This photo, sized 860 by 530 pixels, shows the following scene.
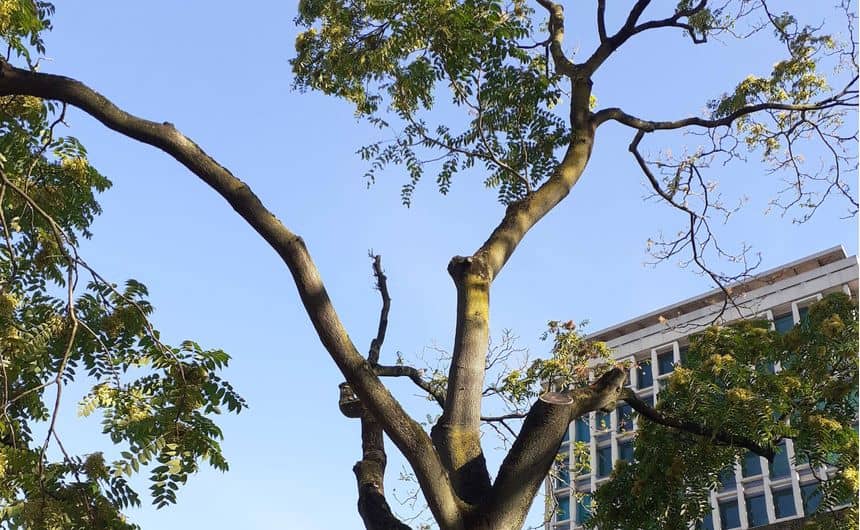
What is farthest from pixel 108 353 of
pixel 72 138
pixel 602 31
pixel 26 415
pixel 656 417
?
pixel 602 31

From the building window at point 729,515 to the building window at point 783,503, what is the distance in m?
1.69

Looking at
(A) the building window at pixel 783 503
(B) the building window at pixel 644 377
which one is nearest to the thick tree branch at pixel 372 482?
(A) the building window at pixel 783 503

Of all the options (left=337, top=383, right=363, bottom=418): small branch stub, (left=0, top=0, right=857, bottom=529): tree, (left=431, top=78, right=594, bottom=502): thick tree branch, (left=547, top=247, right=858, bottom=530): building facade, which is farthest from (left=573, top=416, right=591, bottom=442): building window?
(left=431, top=78, right=594, bottom=502): thick tree branch

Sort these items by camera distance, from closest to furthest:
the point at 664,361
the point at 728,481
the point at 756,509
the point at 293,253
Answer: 1. the point at 293,253
2. the point at 728,481
3. the point at 756,509
4. the point at 664,361

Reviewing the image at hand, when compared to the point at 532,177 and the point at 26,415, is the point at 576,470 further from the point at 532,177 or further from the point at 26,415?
the point at 26,415

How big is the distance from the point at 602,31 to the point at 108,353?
13.2 ft

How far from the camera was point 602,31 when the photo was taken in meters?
6.05

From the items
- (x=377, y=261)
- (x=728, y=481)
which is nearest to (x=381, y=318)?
(x=377, y=261)

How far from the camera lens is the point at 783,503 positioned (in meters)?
36.0

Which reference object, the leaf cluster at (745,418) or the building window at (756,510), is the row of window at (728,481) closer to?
the building window at (756,510)

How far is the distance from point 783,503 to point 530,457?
1443 inches

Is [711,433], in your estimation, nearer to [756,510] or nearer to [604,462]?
[756,510]

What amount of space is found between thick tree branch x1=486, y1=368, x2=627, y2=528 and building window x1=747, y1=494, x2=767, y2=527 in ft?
120

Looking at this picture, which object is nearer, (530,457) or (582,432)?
(530,457)
